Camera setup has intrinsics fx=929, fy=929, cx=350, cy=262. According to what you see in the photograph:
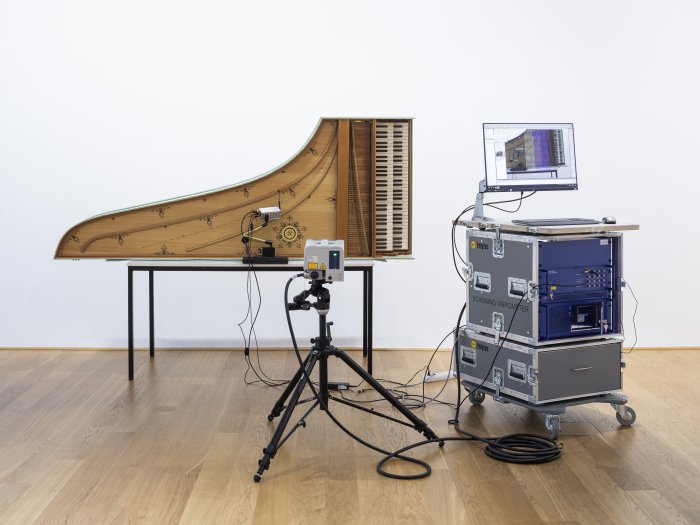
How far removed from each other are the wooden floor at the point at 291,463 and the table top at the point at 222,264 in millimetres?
637

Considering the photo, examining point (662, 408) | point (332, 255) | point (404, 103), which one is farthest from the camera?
point (404, 103)

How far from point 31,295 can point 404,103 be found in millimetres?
2608

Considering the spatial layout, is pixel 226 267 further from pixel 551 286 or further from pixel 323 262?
pixel 551 286

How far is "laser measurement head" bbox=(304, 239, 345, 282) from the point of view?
3.61 meters

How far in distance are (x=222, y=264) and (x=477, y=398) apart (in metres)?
1.45

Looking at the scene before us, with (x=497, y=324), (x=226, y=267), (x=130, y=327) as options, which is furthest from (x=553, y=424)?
(x=130, y=327)

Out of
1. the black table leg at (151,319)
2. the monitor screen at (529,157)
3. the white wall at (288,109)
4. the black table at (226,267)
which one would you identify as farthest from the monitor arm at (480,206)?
the black table leg at (151,319)

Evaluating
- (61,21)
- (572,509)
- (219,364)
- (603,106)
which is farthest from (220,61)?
(572,509)

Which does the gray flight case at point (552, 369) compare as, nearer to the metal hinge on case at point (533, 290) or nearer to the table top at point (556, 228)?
the metal hinge on case at point (533, 290)

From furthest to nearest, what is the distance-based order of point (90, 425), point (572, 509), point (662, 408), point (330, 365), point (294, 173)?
1. point (330, 365)
2. point (294, 173)
3. point (662, 408)
4. point (90, 425)
5. point (572, 509)

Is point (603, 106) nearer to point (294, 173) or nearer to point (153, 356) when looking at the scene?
point (294, 173)

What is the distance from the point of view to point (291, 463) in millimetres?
3582

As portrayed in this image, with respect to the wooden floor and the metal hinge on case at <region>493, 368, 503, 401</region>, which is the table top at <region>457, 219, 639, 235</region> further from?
the wooden floor

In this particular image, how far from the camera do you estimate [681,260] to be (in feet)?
19.1
